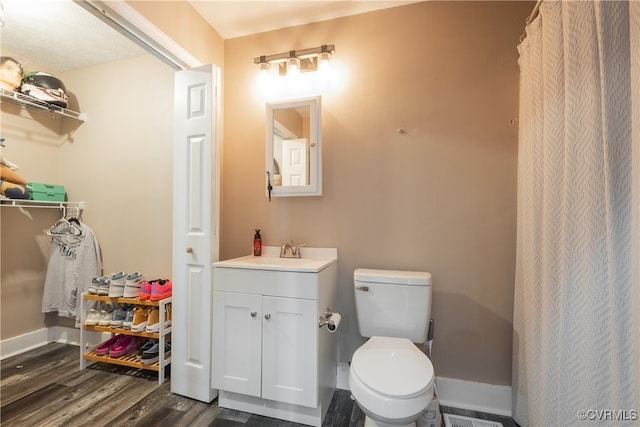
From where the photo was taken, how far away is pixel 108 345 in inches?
79.2

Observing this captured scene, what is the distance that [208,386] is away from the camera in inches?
63.4

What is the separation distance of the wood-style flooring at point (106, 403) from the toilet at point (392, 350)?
499 millimetres

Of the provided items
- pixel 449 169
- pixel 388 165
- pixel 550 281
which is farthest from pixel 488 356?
pixel 388 165

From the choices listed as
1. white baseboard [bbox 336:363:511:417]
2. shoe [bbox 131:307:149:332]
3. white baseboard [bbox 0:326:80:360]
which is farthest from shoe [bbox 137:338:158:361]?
white baseboard [bbox 336:363:511:417]

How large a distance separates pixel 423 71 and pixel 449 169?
64cm

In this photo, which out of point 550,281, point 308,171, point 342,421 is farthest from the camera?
point 308,171

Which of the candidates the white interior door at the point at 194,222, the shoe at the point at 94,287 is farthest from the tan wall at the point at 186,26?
the shoe at the point at 94,287

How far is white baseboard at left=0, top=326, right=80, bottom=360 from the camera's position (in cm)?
210

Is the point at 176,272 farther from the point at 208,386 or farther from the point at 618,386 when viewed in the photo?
the point at 618,386

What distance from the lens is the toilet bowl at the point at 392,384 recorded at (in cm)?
101

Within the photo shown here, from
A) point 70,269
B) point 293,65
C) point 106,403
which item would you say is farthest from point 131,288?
point 293,65

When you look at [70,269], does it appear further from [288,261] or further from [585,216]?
[585,216]

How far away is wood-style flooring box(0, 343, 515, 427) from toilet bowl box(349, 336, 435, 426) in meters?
0.51

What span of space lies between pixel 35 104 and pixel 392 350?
3.10 metres
